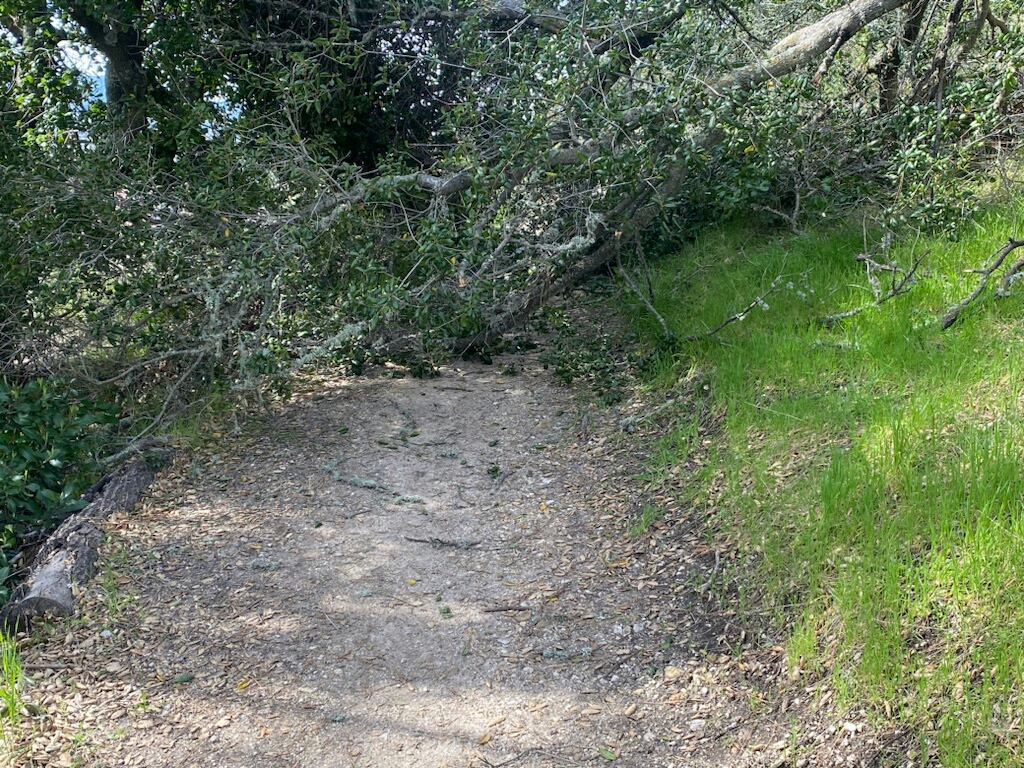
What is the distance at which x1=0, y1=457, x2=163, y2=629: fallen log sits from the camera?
403cm

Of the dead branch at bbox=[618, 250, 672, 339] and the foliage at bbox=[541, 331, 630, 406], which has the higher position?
the dead branch at bbox=[618, 250, 672, 339]

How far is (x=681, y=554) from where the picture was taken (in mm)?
4359

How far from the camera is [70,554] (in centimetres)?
434

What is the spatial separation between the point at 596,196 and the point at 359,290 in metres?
1.86

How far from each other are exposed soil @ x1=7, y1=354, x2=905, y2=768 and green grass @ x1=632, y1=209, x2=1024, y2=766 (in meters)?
0.26

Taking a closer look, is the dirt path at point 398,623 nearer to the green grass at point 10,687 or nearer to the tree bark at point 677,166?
the green grass at point 10,687

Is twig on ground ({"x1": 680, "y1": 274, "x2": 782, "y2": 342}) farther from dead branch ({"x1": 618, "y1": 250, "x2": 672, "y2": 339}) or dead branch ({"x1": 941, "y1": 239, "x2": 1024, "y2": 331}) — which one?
dead branch ({"x1": 941, "y1": 239, "x2": 1024, "y2": 331})

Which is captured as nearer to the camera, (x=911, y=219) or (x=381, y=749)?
(x=381, y=749)

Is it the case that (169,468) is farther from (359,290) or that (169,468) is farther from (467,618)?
(467,618)

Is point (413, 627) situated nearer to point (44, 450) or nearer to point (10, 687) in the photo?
point (10, 687)

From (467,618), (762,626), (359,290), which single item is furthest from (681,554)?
(359,290)

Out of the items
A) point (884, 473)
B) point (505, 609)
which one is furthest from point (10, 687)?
point (884, 473)

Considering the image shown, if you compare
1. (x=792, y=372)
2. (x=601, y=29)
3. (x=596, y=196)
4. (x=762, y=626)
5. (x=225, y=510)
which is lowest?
(x=762, y=626)

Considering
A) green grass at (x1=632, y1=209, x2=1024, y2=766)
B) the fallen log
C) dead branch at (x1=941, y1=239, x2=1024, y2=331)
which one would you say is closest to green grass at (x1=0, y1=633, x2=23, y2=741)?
the fallen log
